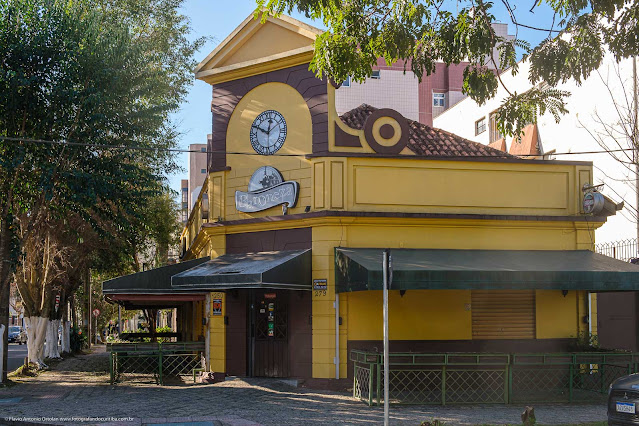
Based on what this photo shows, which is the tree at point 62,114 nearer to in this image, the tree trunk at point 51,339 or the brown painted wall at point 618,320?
the tree trunk at point 51,339

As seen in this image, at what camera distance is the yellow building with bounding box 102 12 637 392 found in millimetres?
16078

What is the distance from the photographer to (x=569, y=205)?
56.9 ft

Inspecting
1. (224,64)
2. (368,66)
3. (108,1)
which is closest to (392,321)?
(368,66)

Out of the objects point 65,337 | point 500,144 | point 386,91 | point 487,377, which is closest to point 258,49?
point 487,377

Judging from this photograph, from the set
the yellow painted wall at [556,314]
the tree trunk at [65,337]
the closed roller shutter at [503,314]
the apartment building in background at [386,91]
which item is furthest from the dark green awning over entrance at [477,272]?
the tree trunk at [65,337]

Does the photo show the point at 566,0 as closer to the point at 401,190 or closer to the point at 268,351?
the point at 401,190

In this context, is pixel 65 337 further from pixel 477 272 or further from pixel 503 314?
pixel 477 272

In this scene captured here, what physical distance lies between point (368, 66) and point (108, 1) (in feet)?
53.0

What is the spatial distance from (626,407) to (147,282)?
1143 centimetres

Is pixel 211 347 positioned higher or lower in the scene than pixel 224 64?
lower

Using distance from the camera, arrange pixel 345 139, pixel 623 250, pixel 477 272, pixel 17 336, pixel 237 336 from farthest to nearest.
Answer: pixel 17 336
pixel 623 250
pixel 237 336
pixel 345 139
pixel 477 272

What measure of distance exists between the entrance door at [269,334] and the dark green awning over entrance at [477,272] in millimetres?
2028

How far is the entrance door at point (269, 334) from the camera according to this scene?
674 inches

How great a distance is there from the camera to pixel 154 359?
719 inches
